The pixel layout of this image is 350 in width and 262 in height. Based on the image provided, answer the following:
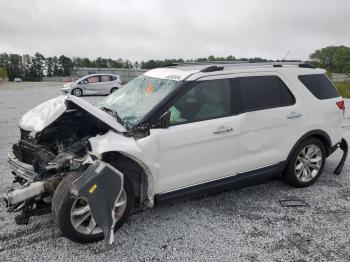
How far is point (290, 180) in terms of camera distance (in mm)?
4559

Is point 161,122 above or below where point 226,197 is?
above

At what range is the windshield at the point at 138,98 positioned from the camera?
3590 millimetres

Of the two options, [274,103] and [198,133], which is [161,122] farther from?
[274,103]

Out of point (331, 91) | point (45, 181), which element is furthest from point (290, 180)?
point (45, 181)

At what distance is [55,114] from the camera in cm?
351

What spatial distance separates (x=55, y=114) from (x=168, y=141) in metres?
1.32

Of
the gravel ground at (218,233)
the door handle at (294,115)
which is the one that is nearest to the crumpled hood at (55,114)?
the gravel ground at (218,233)

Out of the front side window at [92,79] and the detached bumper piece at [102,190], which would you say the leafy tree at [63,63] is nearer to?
the front side window at [92,79]

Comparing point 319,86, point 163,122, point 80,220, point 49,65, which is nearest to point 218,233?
point 163,122

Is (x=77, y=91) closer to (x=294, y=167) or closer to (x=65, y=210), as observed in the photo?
(x=294, y=167)

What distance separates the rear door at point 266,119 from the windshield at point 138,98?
3.04 feet

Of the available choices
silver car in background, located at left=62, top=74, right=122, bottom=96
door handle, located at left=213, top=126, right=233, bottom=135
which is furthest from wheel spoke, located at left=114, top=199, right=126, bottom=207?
silver car in background, located at left=62, top=74, right=122, bottom=96

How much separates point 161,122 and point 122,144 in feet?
1.63

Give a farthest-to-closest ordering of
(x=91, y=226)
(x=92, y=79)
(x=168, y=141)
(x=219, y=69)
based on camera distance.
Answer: (x=92, y=79) → (x=219, y=69) → (x=168, y=141) → (x=91, y=226)
